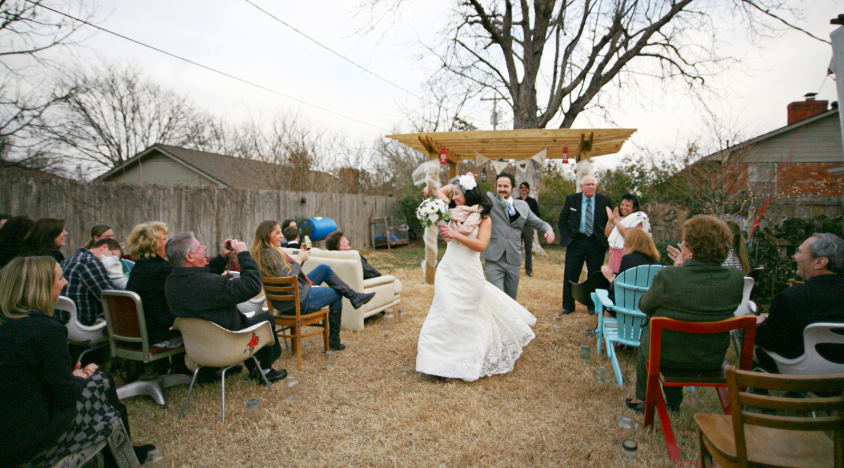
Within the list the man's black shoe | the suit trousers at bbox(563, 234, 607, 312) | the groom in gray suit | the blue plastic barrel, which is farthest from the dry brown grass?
the blue plastic barrel

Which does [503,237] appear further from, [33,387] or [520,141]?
[33,387]

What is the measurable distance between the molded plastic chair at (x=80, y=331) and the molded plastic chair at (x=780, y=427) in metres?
4.30

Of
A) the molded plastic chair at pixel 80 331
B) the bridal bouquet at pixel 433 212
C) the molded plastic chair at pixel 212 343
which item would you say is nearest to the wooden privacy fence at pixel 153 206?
the molded plastic chair at pixel 80 331

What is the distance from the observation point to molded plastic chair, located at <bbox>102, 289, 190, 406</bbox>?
320cm

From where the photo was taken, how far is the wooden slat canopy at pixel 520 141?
7160 mm

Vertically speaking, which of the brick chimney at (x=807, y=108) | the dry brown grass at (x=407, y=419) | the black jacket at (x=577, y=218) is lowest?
the dry brown grass at (x=407, y=419)

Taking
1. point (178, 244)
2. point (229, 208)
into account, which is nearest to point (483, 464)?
point (178, 244)

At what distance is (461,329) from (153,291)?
2586 mm

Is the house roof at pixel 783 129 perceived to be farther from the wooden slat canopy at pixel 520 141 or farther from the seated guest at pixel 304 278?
the seated guest at pixel 304 278

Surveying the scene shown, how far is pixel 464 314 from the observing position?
12.4ft

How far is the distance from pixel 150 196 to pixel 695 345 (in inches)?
367

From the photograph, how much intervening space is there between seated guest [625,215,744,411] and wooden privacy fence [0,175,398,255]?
29.2 ft

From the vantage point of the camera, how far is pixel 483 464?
100 inches

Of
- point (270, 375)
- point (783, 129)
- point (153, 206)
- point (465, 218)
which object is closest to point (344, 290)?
point (270, 375)
